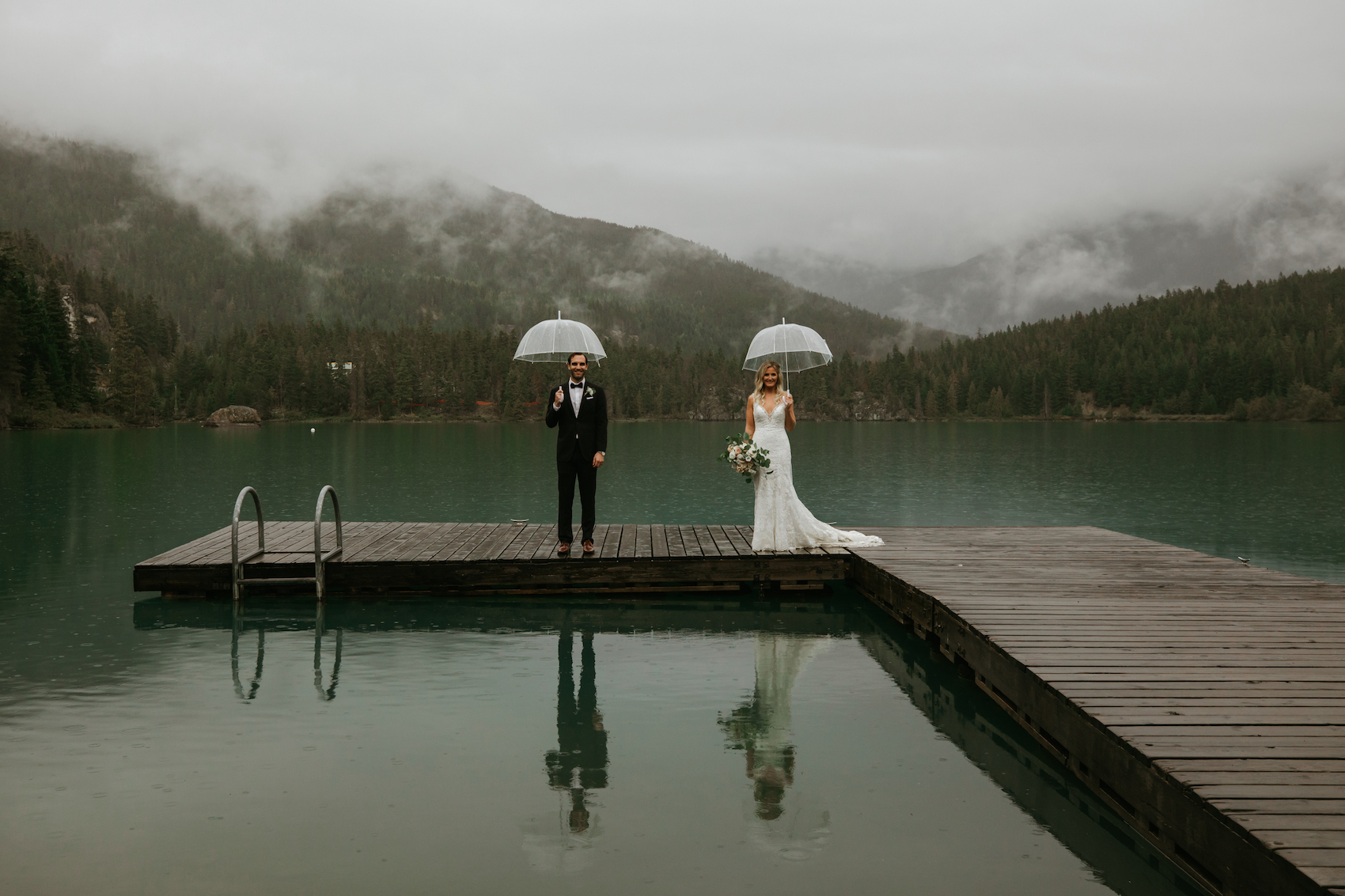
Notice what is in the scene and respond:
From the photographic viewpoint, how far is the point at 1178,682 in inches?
280

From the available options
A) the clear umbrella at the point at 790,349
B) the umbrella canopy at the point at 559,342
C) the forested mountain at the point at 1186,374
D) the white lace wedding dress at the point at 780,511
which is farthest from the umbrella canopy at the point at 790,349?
the forested mountain at the point at 1186,374

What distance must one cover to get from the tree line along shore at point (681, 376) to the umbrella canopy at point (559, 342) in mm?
112703

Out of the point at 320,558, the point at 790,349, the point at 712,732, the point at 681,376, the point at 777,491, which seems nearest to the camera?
the point at 712,732

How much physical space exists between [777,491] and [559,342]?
12.4ft

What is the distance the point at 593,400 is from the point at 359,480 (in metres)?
28.7

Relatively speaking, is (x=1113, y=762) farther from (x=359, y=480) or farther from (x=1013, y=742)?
(x=359, y=480)

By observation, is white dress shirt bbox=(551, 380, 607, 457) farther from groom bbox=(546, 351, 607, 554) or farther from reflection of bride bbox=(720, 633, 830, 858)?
reflection of bride bbox=(720, 633, 830, 858)

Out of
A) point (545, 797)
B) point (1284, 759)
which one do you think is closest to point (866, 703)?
point (545, 797)

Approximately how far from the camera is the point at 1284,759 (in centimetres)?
545

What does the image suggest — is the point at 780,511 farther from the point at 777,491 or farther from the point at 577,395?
the point at 577,395

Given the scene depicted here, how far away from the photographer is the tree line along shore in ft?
495

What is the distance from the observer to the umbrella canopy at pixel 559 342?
1305 centimetres

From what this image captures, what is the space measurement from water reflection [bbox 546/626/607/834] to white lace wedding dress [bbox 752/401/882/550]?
411 centimetres

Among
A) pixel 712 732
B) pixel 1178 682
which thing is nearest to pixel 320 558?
pixel 712 732
